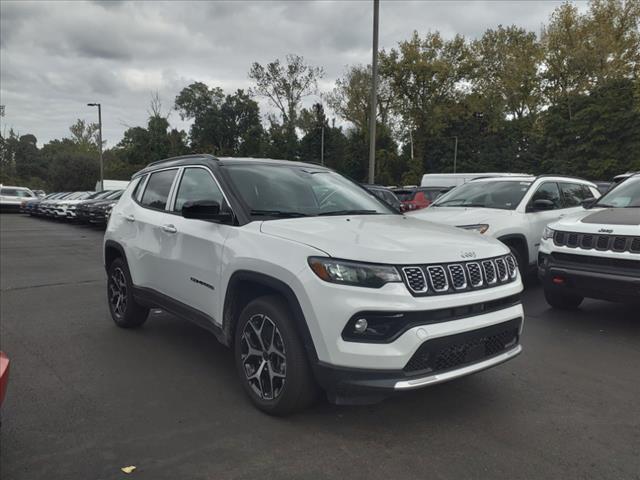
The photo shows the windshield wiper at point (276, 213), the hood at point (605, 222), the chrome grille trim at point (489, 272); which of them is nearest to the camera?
the chrome grille trim at point (489, 272)

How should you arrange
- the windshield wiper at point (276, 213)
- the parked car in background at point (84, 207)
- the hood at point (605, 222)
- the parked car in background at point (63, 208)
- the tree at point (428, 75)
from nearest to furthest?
the windshield wiper at point (276, 213) < the hood at point (605, 222) < the parked car in background at point (84, 207) < the parked car in background at point (63, 208) < the tree at point (428, 75)

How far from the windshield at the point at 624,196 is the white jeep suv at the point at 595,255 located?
11mm

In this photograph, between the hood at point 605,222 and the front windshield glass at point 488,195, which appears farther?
the front windshield glass at point 488,195

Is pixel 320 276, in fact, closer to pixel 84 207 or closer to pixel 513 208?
pixel 513 208

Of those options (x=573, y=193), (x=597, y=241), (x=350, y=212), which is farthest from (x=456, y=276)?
(x=573, y=193)

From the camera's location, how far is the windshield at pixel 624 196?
20.7ft

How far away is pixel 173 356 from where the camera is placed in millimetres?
4766

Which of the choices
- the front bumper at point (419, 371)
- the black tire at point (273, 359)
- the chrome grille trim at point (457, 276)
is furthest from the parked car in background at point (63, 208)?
Answer: the chrome grille trim at point (457, 276)

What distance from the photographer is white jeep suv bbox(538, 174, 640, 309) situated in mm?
5219

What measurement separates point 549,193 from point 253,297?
6311mm

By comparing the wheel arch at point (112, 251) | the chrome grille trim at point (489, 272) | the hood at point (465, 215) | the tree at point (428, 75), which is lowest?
the wheel arch at point (112, 251)

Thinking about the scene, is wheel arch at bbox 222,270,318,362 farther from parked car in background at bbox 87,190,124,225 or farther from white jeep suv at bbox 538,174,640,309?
parked car in background at bbox 87,190,124,225

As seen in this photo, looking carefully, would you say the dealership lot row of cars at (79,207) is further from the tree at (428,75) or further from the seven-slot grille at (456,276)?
the tree at (428,75)

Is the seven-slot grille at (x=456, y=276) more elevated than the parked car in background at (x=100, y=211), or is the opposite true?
the seven-slot grille at (x=456, y=276)
